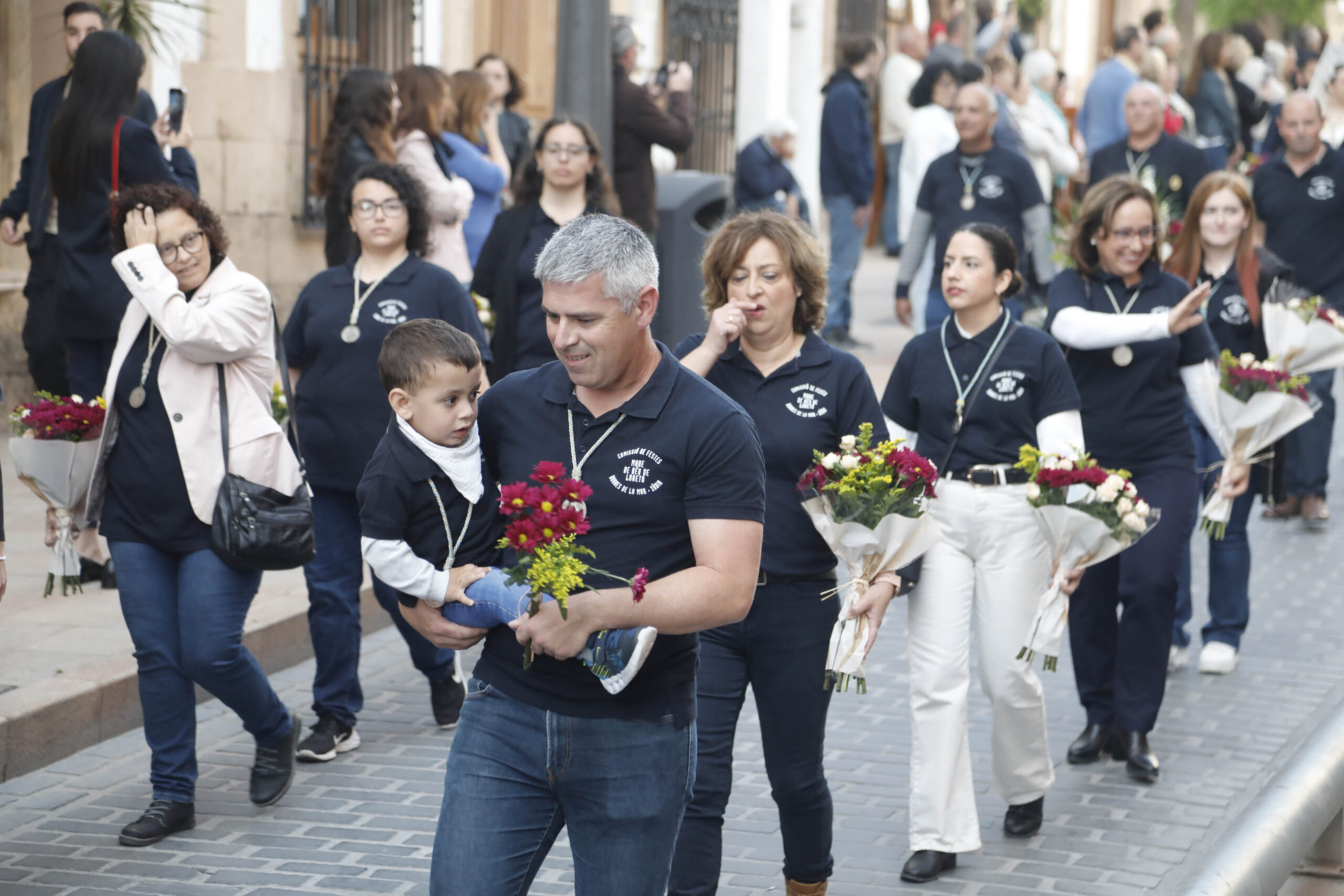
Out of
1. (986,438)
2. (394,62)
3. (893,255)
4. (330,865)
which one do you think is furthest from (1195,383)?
(893,255)

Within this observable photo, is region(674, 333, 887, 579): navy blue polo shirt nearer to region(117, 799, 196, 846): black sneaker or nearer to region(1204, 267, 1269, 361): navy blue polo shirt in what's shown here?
region(117, 799, 196, 846): black sneaker

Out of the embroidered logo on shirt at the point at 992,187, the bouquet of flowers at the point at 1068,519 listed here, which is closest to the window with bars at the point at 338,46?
the embroidered logo on shirt at the point at 992,187

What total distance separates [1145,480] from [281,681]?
3381 mm

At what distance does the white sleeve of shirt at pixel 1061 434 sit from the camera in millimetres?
5602

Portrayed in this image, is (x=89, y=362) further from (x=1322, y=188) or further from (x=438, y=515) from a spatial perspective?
(x=1322, y=188)

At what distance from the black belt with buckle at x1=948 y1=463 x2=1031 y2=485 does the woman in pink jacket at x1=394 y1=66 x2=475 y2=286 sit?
398cm

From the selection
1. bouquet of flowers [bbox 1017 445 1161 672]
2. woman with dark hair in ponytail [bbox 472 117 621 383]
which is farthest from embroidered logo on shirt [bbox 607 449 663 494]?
woman with dark hair in ponytail [bbox 472 117 621 383]

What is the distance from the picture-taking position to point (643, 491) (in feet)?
11.2

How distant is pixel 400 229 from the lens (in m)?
6.38

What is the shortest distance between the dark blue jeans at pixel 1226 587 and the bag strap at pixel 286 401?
12.3 ft

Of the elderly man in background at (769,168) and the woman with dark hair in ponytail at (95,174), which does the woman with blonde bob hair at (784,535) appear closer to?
the woman with dark hair in ponytail at (95,174)

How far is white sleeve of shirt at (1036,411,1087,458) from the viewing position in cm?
560

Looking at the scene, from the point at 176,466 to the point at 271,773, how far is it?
105 cm

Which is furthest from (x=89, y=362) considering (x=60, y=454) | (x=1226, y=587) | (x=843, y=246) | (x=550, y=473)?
(x=843, y=246)
